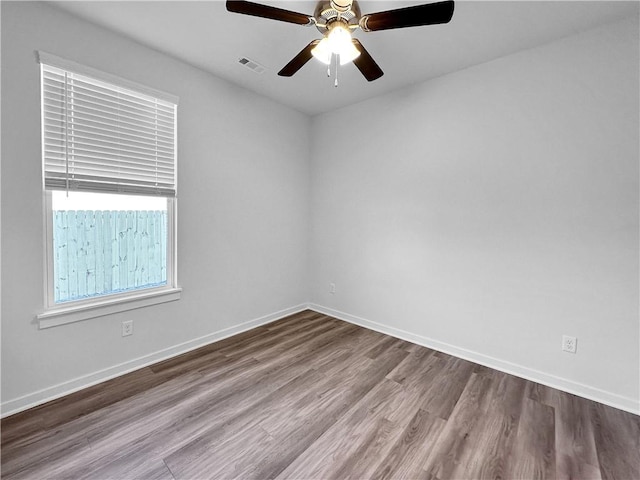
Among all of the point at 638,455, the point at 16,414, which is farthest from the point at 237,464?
the point at 638,455

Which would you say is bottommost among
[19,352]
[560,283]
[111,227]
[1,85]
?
[19,352]

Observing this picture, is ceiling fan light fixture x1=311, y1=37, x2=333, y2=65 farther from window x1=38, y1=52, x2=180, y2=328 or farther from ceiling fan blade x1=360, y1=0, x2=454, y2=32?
window x1=38, y1=52, x2=180, y2=328

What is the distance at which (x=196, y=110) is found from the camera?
9.07ft

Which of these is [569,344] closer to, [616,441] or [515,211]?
[616,441]

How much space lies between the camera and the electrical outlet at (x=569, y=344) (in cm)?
224

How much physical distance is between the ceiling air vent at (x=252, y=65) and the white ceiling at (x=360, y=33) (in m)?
0.05

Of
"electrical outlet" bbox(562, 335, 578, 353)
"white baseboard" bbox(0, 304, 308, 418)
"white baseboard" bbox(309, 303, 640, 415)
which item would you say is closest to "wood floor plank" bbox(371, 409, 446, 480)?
"white baseboard" bbox(309, 303, 640, 415)

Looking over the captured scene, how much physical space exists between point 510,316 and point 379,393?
4.52 ft

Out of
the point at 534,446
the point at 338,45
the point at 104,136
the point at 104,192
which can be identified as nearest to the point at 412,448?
the point at 534,446

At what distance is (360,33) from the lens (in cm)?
223

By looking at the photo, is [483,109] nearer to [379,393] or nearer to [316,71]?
[316,71]

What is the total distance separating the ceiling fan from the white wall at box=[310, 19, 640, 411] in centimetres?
125

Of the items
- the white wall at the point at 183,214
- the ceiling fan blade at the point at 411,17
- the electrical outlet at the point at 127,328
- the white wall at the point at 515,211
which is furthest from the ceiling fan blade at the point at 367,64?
the electrical outlet at the point at 127,328

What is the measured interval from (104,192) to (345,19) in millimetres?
2171
